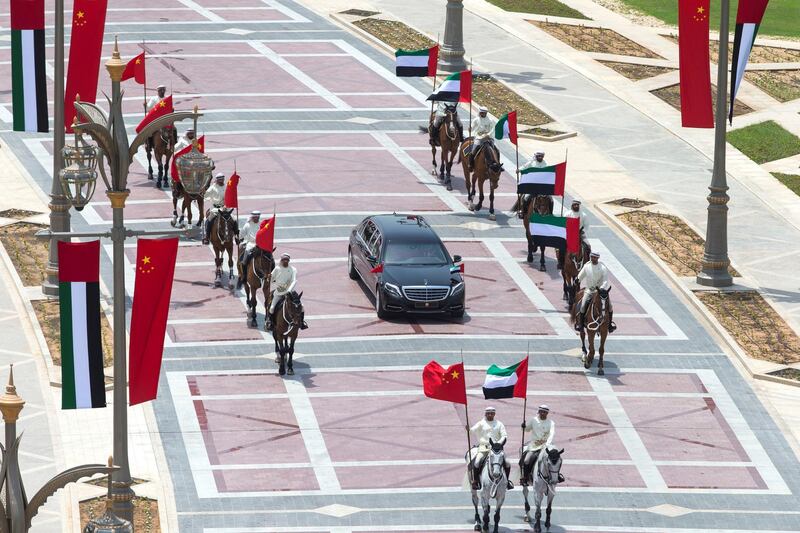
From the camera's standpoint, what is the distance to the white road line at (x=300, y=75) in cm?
5940

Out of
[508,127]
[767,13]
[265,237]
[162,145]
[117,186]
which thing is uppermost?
[117,186]

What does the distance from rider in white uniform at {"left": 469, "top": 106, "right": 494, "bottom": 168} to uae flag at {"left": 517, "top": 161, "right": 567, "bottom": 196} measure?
148 inches

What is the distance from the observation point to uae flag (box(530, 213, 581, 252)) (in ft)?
139

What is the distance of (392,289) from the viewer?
Answer: 137 ft

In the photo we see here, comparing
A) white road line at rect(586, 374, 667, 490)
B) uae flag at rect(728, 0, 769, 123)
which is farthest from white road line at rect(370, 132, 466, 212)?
white road line at rect(586, 374, 667, 490)

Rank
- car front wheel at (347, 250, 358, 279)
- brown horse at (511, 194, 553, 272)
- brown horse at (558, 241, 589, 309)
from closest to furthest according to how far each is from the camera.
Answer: brown horse at (558, 241, 589, 309) < car front wheel at (347, 250, 358, 279) < brown horse at (511, 194, 553, 272)

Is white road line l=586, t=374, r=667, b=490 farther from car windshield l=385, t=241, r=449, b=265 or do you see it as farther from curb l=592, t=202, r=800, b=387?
car windshield l=385, t=241, r=449, b=265

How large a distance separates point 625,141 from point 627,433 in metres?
21.6

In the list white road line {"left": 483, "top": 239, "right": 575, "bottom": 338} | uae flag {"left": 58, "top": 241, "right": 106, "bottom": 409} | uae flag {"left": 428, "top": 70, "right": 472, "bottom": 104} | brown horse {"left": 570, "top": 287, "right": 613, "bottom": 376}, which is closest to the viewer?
uae flag {"left": 58, "top": 241, "right": 106, "bottom": 409}

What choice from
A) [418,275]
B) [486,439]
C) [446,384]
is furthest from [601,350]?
[486,439]

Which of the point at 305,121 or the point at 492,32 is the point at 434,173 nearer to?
the point at 305,121

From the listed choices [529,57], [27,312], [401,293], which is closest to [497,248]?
[401,293]

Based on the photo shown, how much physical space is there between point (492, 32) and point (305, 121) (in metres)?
12.7

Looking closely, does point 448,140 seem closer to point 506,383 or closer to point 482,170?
point 482,170
